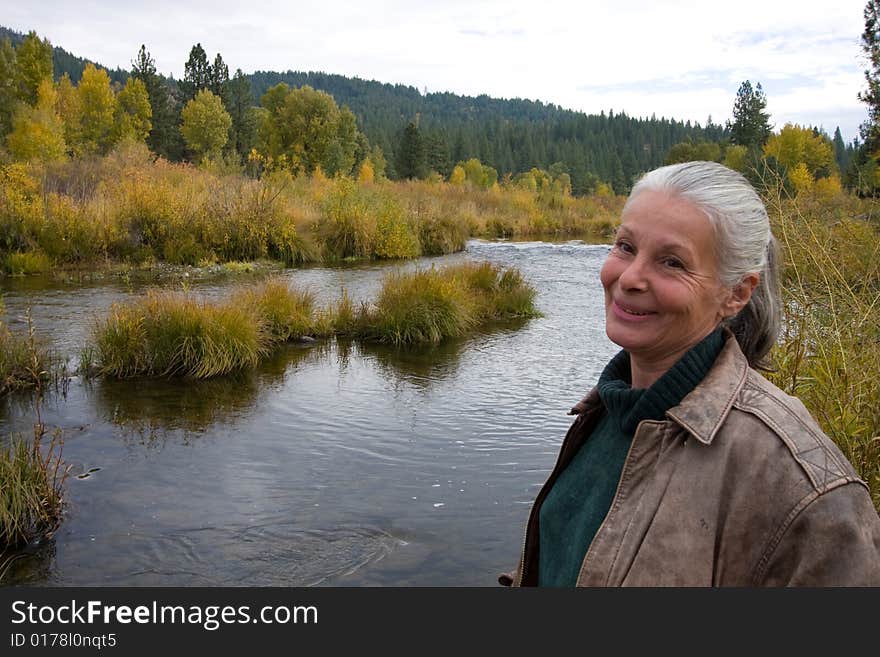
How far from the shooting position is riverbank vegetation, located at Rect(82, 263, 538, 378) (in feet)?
34.2

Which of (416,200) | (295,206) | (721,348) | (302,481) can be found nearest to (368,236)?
(295,206)

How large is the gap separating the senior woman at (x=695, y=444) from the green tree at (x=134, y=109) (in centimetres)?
6823

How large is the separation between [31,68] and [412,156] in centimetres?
3244

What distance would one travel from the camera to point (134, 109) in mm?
65938

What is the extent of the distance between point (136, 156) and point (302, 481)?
25348 mm

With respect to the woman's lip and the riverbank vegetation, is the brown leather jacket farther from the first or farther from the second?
the riverbank vegetation

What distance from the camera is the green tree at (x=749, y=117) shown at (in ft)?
257

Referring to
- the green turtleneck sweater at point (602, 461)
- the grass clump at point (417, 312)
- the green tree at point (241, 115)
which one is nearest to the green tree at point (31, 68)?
the green tree at point (241, 115)

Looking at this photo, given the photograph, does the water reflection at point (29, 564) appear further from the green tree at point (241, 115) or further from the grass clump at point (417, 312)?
the green tree at point (241, 115)

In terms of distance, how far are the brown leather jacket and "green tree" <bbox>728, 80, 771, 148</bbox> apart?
83036 millimetres

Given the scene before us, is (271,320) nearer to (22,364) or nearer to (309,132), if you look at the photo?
(22,364)

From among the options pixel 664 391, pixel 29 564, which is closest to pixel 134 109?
pixel 29 564

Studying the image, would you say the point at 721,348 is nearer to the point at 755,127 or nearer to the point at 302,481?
the point at 302,481

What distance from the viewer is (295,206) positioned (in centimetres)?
2611
